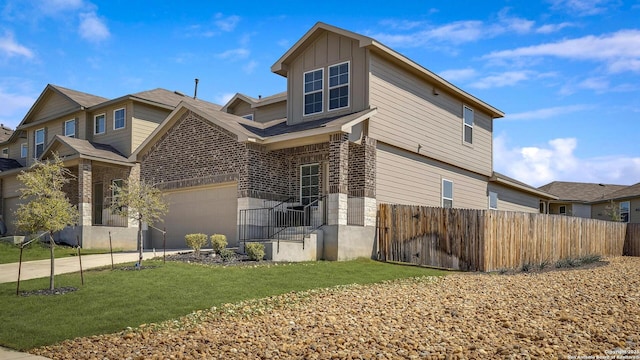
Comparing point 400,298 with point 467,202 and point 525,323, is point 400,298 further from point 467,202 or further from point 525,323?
point 467,202

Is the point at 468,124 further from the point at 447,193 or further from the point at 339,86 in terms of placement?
the point at 339,86

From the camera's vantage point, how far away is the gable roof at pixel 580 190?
4088 centimetres

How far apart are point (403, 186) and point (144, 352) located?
1374cm

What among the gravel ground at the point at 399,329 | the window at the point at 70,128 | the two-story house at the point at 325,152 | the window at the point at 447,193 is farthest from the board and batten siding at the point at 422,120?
the window at the point at 70,128

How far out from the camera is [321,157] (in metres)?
19.0

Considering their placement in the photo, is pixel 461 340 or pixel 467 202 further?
pixel 467 202

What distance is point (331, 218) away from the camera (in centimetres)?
1678

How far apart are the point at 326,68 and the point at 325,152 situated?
3.11 meters

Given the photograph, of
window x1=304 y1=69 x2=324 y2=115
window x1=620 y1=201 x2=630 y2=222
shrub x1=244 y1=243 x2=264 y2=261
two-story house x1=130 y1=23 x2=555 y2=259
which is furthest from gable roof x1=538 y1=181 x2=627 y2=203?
shrub x1=244 y1=243 x2=264 y2=261

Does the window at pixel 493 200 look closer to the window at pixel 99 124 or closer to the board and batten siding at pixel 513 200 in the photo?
the board and batten siding at pixel 513 200

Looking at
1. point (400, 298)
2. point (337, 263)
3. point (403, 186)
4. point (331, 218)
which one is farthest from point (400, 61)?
point (400, 298)

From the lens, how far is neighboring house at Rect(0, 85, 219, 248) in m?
24.0

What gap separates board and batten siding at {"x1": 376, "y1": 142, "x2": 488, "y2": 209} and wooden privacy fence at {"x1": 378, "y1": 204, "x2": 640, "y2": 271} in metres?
1.27

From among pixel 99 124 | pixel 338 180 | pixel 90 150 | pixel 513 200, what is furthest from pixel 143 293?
pixel 513 200
